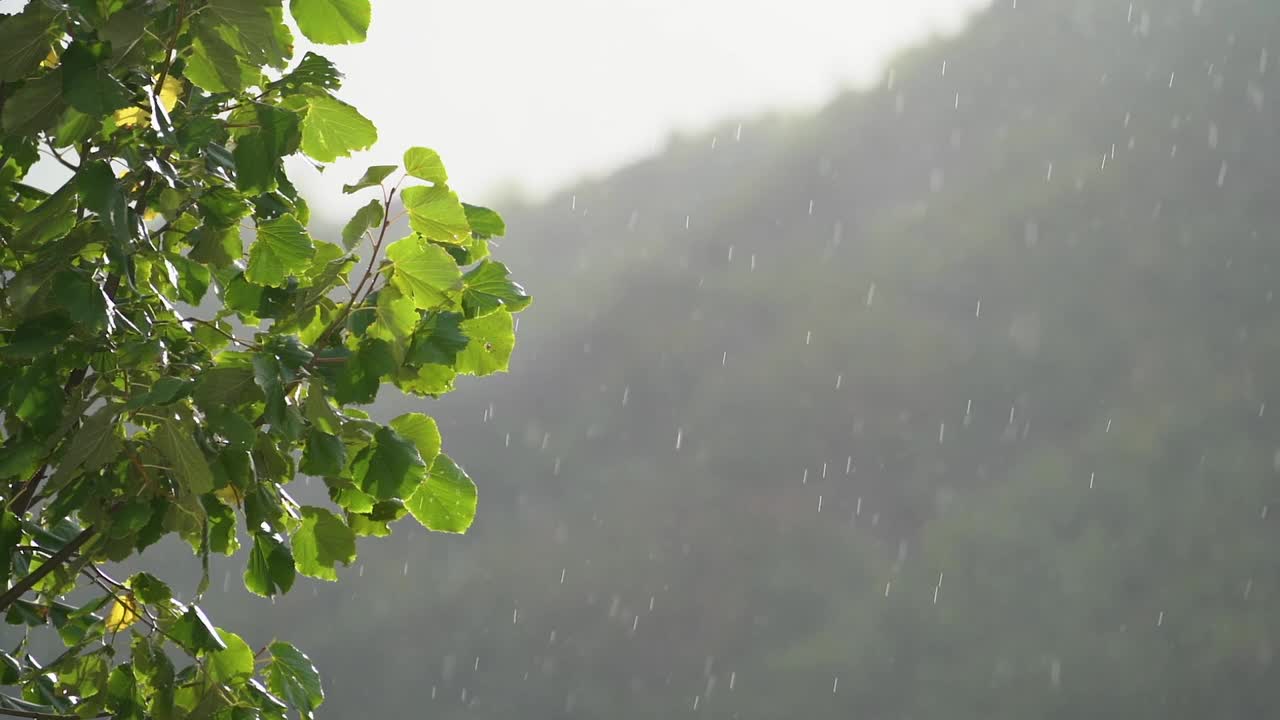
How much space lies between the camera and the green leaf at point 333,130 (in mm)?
1075

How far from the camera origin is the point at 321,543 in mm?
1196

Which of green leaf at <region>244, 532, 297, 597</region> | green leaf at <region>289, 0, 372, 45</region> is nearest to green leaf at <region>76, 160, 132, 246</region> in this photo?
green leaf at <region>289, 0, 372, 45</region>

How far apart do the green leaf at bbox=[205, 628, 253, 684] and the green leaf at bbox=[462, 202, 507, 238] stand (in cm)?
51

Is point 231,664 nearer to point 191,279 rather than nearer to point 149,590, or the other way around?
point 149,590

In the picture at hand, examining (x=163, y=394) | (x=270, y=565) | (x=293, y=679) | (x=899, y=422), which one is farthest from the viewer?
(x=899, y=422)

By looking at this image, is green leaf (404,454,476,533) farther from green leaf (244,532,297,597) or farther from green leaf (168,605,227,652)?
green leaf (168,605,227,652)

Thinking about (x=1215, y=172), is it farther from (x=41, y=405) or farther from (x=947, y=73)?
(x=41, y=405)

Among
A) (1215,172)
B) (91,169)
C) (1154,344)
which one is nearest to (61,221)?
(91,169)

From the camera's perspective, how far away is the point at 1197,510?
1253 cm

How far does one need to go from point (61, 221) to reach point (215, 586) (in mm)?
14179

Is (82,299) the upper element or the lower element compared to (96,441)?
upper

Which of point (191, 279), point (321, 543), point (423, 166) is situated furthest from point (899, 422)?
point (423, 166)

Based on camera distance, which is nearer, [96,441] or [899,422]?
[96,441]

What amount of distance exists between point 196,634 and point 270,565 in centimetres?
Result: 12
